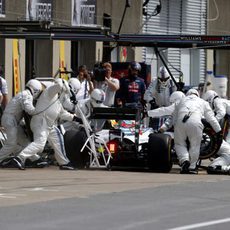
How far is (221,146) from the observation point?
1977cm

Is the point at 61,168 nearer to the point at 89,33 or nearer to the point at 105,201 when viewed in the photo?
the point at 89,33

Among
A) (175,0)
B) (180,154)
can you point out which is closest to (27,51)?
(175,0)

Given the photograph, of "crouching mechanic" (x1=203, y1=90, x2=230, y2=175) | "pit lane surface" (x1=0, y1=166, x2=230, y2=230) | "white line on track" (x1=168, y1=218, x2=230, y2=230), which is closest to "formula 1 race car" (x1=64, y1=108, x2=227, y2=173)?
"crouching mechanic" (x1=203, y1=90, x2=230, y2=175)

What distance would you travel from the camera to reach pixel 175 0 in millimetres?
40969

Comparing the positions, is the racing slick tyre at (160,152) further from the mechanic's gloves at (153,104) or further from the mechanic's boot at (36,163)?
the mechanic's gloves at (153,104)

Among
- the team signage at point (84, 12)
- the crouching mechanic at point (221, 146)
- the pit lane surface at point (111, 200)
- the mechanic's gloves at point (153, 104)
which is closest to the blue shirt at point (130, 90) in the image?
the mechanic's gloves at point (153, 104)

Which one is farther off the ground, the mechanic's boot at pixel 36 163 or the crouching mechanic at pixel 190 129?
the crouching mechanic at pixel 190 129

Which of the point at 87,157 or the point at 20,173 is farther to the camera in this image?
the point at 87,157

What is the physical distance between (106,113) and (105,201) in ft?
20.2

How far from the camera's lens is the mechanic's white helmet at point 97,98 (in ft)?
66.6

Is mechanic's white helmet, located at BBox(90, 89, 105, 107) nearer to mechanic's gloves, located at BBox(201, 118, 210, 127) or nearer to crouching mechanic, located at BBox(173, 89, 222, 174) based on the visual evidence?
crouching mechanic, located at BBox(173, 89, 222, 174)

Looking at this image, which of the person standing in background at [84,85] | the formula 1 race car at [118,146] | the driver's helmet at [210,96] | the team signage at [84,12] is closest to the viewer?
the formula 1 race car at [118,146]

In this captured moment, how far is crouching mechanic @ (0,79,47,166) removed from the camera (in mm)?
19422

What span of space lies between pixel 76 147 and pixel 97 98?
123 cm
